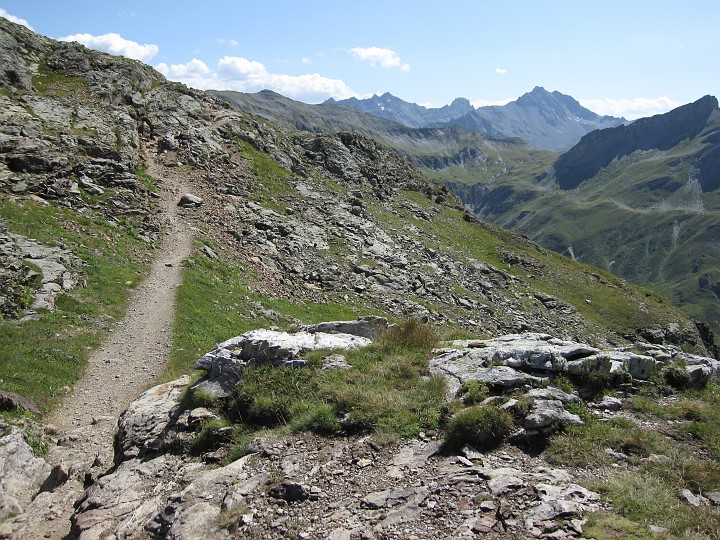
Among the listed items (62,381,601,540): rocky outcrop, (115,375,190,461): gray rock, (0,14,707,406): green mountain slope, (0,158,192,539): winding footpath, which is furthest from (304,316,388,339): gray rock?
(0,14,707,406): green mountain slope

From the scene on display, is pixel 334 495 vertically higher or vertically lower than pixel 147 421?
higher

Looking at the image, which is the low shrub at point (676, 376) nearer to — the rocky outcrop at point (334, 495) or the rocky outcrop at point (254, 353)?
the rocky outcrop at point (334, 495)

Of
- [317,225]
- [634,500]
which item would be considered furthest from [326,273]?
[634,500]

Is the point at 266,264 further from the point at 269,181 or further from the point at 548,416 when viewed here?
the point at 548,416

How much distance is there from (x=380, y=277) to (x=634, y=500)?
36.6 metres

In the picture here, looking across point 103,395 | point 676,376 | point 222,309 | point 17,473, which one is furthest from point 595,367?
point 222,309

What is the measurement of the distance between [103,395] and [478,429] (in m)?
15.6

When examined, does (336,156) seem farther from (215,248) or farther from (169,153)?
(215,248)

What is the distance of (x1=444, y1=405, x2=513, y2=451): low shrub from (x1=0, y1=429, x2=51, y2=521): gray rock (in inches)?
433

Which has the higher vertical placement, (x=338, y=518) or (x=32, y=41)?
(x=32, y=41)

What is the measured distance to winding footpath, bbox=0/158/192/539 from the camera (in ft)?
38.2

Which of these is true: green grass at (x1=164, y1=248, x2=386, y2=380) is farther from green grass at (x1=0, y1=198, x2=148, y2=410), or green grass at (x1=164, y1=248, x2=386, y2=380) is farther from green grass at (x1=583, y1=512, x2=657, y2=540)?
green grass at (x1=583, y1=512, x2=657, y2=540)

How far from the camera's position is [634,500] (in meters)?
8.32

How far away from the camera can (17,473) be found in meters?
12.8
